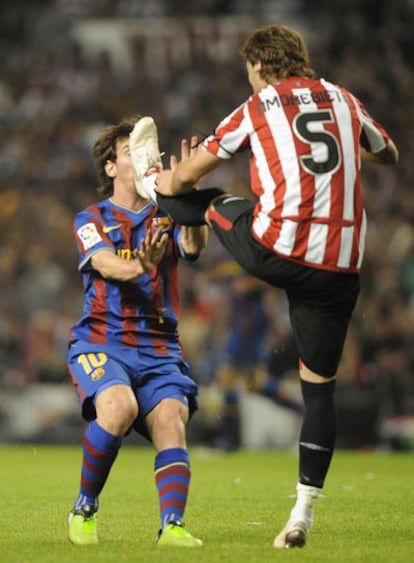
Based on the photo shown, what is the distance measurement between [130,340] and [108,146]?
964 mm

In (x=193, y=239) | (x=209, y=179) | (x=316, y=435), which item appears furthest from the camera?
(x=209, y=179)

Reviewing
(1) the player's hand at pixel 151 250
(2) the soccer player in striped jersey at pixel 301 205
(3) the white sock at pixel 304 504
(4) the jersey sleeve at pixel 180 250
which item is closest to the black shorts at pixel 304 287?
(2) the soccer player in striped jersey at pixel 301 205

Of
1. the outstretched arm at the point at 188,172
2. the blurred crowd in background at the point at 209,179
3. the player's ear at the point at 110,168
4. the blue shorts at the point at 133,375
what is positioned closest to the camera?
the outstretched arm at the point at 188,172

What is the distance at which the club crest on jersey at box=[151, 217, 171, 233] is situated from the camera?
5273 mm

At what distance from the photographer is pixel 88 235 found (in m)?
5.21

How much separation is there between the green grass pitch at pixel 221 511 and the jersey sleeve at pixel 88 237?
119cm

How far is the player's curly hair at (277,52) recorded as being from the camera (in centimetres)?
460

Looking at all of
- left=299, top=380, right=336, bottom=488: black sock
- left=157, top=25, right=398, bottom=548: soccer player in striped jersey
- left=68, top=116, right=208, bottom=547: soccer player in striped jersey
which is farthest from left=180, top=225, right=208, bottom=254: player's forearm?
left=299, top=380, right=336, bottom=488: black sock

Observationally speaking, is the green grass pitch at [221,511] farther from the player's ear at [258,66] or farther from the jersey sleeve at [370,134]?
the player's ear at [258,66]

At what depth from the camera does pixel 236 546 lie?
15.4 feet

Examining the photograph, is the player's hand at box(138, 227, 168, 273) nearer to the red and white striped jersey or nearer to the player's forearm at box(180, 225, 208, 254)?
the player's forearm at box(180, 225, 208, 254)

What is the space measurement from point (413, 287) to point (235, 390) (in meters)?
3.48

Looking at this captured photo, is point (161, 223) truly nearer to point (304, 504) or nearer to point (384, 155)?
point (384, 155)

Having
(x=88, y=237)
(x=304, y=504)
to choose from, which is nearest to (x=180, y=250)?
(x=88, y=237)
